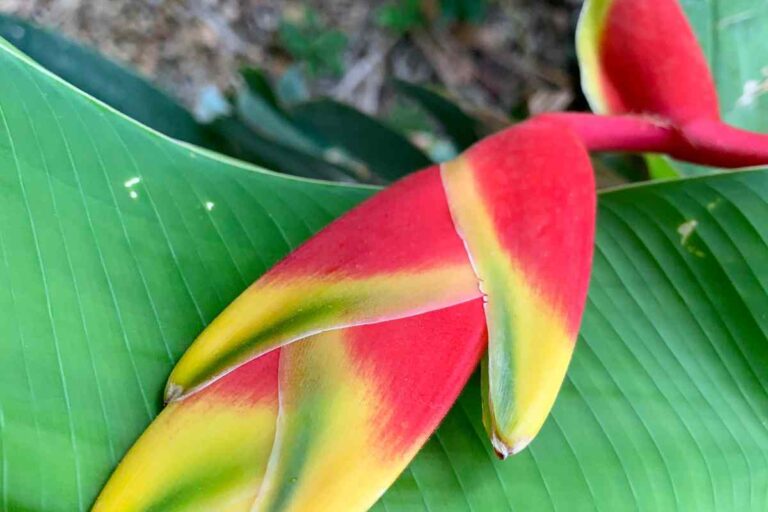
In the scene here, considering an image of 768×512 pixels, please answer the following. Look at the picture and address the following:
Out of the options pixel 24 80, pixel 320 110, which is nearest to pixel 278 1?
pixel 320 110

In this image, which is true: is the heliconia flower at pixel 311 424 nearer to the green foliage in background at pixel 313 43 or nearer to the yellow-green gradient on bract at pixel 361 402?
the yellow-green gradient on bract at pixel 361 402

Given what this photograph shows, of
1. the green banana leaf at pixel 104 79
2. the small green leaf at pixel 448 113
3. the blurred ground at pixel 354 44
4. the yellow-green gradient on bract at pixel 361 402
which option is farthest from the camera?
the blurred ground at pixel 354 44

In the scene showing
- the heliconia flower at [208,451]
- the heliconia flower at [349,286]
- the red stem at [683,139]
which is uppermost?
the heliconia flower at [349,286]

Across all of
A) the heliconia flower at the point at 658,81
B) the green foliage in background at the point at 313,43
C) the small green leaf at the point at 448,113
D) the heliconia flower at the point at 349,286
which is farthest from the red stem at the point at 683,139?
the green foliage in background at the point at 313,43

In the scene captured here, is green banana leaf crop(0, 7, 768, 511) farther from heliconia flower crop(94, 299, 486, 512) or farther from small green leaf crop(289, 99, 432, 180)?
small green leaf crop(289, 99, 432, 180)

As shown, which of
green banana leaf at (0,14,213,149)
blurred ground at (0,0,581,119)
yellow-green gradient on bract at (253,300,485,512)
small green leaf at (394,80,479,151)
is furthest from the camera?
blurred ground at (0,0,581,119)

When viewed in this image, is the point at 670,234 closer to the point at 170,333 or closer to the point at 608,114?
the point at 608,114

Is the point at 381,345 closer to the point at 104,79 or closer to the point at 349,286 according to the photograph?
the point at 349,286

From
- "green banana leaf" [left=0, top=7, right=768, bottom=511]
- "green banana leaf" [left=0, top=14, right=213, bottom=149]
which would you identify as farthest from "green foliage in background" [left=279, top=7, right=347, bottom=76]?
"green banana leaf" [left=0, top=7, right=768, bottom=511]
